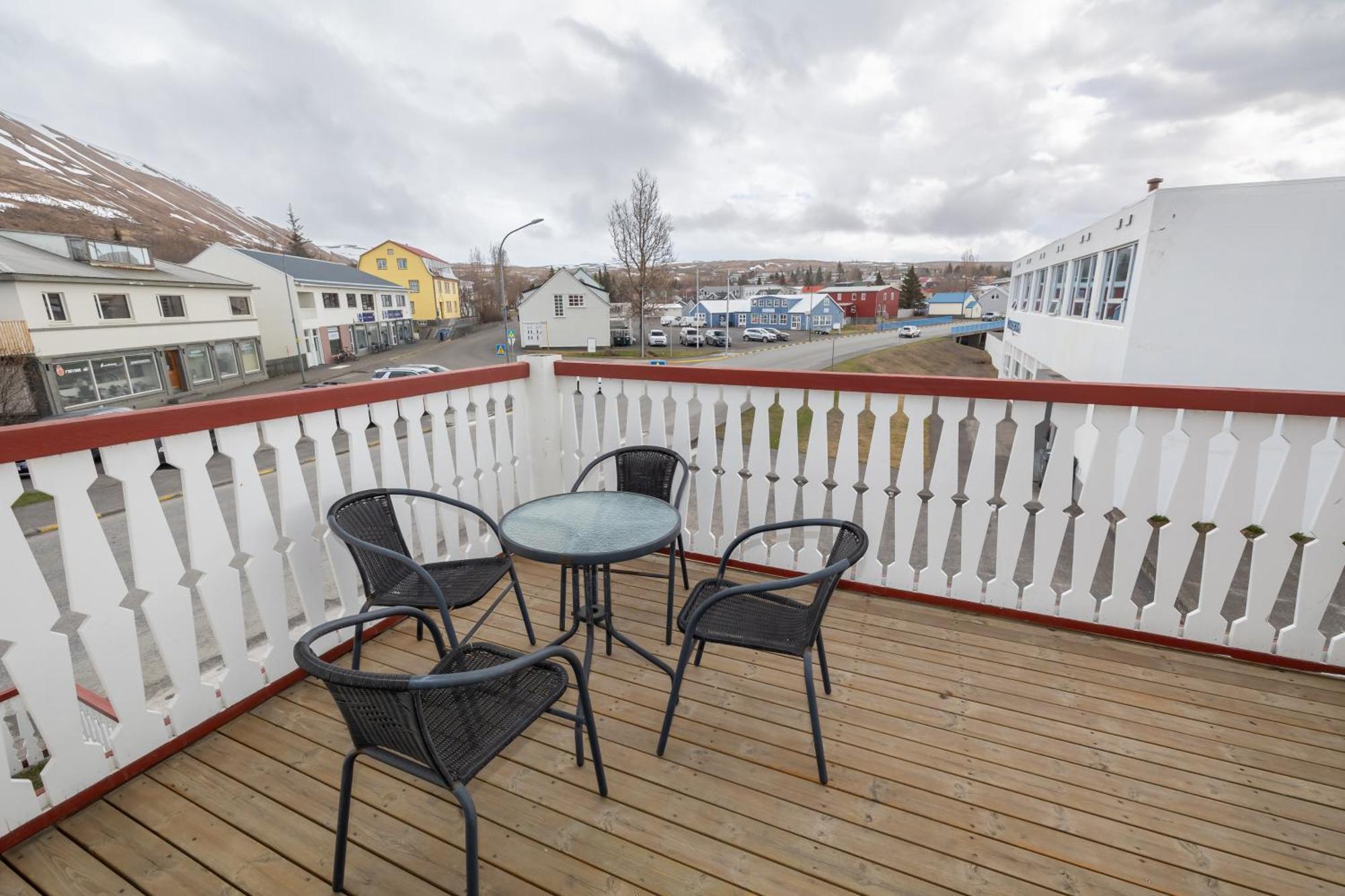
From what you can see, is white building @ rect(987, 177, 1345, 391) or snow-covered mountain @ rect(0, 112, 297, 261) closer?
white building @ rect(987, 177, 1345, 391)

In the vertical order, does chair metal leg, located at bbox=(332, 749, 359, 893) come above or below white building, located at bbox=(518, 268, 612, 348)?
below

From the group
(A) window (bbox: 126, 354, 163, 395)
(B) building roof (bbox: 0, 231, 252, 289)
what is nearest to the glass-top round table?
(B) building roof (bbox: 0, 231, 252, 289)

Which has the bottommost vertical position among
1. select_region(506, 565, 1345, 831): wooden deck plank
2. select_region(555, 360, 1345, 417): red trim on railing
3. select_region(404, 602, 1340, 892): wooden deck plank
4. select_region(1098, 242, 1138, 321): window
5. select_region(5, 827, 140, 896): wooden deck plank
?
select_region(506, 565, 1345, 831): wooden deck plank

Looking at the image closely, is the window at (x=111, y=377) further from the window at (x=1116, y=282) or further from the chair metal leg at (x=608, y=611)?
the window at (x=1116, y=282)

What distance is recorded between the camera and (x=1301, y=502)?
198 cm

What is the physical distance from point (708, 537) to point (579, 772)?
1.55 metres

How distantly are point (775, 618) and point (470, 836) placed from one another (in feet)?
3.53

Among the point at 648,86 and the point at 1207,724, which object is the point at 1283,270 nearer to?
the point at 1207,724

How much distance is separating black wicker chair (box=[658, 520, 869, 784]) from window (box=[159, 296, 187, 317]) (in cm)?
2782

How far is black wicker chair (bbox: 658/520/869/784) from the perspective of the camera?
1.48 metres

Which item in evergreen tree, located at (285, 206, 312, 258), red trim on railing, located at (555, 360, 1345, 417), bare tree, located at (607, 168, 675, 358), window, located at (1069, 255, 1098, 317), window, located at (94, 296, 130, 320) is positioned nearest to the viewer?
red trim on railing, located at (555, 360, 1345, 417)

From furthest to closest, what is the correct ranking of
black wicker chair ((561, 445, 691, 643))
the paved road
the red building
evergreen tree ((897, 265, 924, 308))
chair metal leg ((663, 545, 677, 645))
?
evergreen tree ((897, 265, 924, 308)) → the red building → the paved road → black wicker chair ((561, 445, 691, 643)) → chair metal leg ((663, 545, 677, 645))

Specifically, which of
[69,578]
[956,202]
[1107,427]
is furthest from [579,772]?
[956,202]

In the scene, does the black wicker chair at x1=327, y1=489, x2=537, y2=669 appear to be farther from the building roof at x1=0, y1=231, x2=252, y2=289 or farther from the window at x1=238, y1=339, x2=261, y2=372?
the window at x1=238, y1=339, x2=261, y2=372
